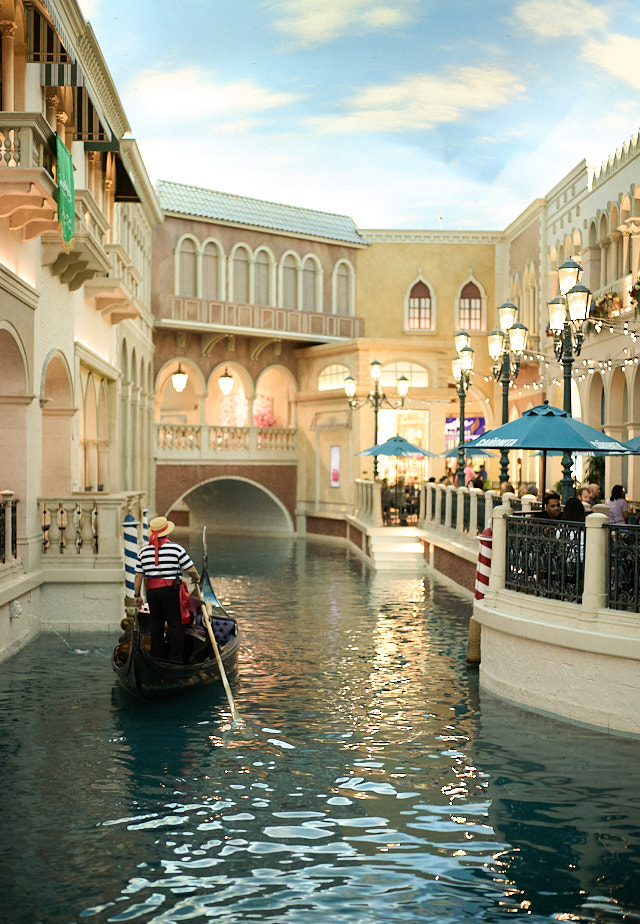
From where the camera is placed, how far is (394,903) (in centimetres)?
526

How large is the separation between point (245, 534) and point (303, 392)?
429 cm

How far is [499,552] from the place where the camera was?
9906mm

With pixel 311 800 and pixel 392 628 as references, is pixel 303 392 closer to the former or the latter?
pixel 392 628

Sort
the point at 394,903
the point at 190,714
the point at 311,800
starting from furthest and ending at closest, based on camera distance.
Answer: the point at 190,714
the point at 311,800
the point at 394,903

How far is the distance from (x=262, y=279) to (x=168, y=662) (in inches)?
866

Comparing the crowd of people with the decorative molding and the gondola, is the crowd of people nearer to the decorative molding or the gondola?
the gondola

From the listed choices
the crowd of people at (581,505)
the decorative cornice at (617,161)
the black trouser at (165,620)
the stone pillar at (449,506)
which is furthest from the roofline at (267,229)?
the black trouser at (165,620)

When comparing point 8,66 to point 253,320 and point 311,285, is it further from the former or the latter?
point 311,285

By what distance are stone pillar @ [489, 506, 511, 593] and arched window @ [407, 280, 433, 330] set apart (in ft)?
73.3

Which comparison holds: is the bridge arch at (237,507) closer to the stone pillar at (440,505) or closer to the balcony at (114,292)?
the stone pillar at (440,505)

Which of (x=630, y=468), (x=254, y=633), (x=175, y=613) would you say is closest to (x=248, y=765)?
(x=175, y=613)

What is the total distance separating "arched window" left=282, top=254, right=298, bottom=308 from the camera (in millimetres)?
30816

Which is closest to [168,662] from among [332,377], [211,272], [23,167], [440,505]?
[23,167]

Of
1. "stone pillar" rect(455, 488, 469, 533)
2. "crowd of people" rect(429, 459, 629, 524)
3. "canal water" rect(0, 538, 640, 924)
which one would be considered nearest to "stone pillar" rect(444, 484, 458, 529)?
"stone pillar" rect(455, 488, 469, 533)
